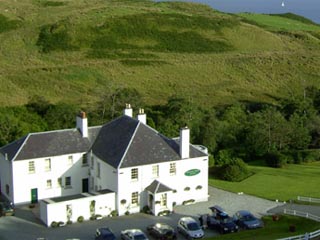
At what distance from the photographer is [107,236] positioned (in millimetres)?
32812

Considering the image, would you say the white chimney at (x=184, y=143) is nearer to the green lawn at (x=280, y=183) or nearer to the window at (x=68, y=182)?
the green lawn at (x=280, y=183)

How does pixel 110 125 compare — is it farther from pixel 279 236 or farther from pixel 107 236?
pixel 279 236

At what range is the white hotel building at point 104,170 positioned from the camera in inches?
1494

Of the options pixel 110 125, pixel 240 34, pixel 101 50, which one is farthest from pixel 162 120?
pixel 240 34

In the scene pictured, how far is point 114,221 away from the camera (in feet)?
122

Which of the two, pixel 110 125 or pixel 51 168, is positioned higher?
pixel 110 125

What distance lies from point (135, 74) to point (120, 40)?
1282 cm

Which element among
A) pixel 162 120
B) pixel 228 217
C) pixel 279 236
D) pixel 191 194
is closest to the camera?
pixel 279 236

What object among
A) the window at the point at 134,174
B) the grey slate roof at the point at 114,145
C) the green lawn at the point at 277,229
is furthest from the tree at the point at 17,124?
the green lawn at the point at 277,229

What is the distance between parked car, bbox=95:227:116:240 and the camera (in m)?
32.8

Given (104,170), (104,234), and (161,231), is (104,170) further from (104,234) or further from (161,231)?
(161,231)

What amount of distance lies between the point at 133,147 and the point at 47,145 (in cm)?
634

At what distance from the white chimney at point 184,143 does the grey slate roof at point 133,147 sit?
0.38 meters

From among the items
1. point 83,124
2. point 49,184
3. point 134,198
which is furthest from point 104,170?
point 83,124
